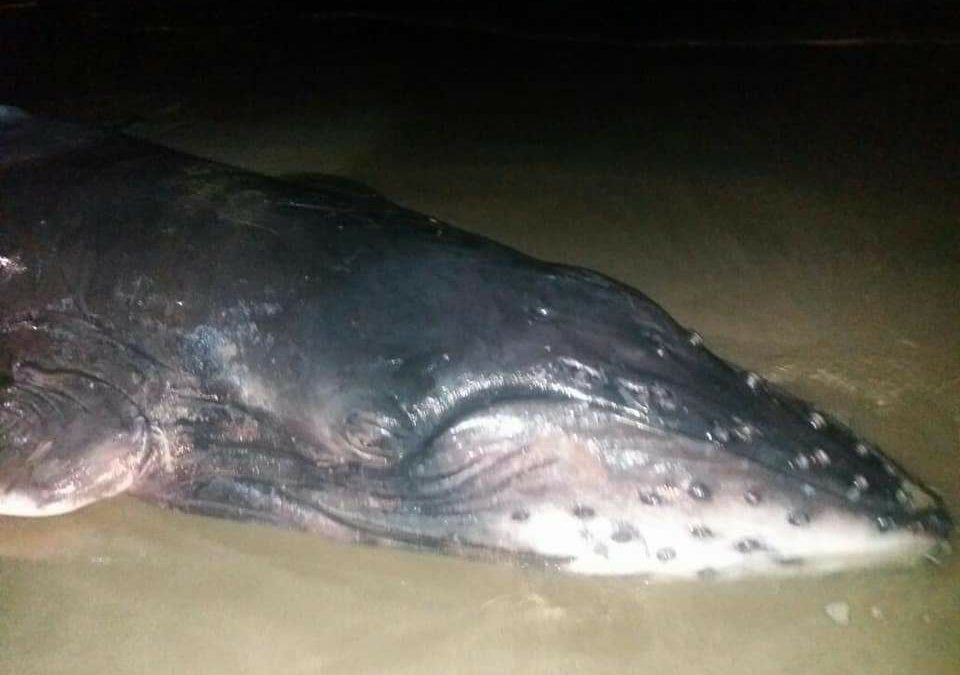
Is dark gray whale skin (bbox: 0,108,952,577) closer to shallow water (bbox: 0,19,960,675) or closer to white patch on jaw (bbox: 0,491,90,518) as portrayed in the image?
white patch on jaw (bbox: 0,491,90,518)

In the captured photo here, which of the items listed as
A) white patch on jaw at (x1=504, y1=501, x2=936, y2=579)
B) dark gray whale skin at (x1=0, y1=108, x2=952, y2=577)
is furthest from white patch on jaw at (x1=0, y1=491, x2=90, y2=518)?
white patch on jaw at (x1=504, y1=501, x2=936, y2=579)

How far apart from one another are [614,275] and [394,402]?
1.98 meters

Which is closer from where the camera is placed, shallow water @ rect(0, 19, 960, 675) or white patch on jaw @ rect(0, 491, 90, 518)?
shallow water @ rect(0, 19, 960, 675)

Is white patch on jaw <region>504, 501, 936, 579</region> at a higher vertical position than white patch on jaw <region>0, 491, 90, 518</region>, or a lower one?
higher

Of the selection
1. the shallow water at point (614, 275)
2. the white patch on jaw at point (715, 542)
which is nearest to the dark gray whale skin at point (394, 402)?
the white patch on jaw at point (715, 542)

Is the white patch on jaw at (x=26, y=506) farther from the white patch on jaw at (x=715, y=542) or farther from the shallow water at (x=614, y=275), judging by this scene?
the white patch on jaw at (x=715, y=542)

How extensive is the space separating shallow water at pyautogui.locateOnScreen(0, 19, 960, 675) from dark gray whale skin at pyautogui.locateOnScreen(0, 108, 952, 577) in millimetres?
120

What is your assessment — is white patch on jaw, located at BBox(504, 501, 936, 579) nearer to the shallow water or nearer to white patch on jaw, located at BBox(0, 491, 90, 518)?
the shallow water

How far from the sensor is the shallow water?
101 inches

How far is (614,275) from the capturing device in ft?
14.4

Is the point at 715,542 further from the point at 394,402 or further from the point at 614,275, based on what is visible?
the point at 614,275

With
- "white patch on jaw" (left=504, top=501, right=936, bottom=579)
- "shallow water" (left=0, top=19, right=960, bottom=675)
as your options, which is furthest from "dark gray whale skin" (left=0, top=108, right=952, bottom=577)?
"shallow water" (left=0, top=19, right=960, bottom=675)

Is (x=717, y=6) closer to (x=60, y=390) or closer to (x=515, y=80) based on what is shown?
(x=515, y=80)

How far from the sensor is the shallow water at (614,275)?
8.41ft
